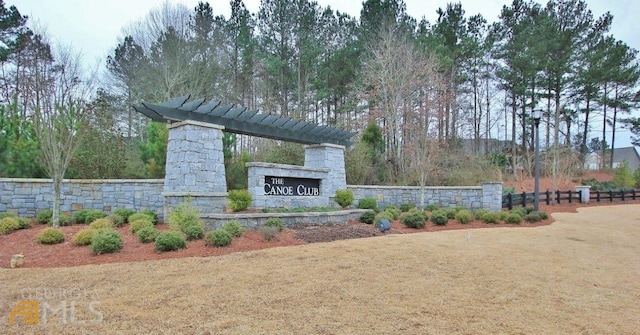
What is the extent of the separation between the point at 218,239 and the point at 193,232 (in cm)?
74

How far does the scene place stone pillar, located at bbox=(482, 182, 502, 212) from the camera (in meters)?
13.5

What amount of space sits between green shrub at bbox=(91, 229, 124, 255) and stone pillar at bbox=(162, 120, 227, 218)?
2.21m

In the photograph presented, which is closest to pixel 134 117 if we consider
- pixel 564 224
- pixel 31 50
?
pixel 31 50

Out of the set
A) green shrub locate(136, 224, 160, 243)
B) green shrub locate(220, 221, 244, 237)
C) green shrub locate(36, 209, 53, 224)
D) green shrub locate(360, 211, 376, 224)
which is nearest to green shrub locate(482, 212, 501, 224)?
green shrub locate(360, 211, 376, 224)

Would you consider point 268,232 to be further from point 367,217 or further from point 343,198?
point 343,198

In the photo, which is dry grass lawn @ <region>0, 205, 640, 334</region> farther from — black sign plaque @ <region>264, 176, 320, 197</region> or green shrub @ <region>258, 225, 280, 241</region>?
black sign plaque @ <region>264, 176, 320, 197</region>

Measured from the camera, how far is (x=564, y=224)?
452 inches

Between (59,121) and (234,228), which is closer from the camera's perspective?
(234,228)

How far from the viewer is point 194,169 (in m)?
8.52

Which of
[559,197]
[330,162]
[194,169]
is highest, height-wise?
[330,162]

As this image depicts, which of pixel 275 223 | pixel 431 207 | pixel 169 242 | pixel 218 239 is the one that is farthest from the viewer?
pixel 431 207

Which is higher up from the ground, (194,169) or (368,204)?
(194,169)

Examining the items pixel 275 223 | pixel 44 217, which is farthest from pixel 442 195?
pixel 44 217

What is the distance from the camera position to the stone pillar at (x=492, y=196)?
1352cm
